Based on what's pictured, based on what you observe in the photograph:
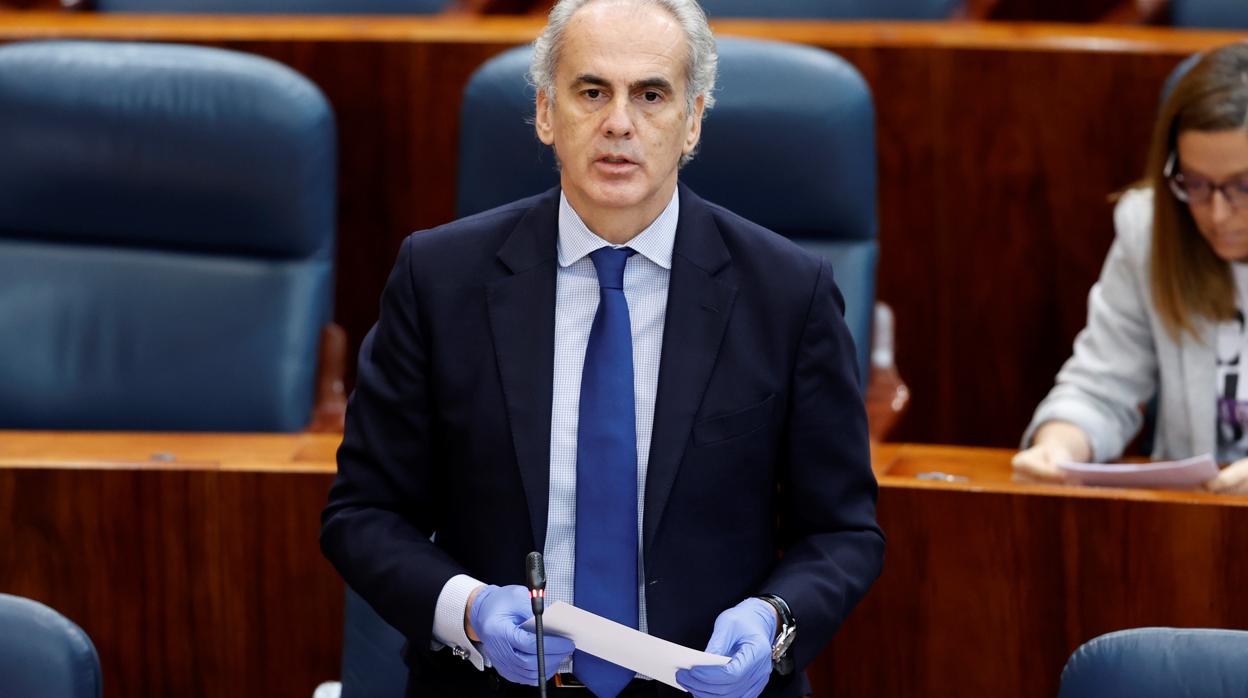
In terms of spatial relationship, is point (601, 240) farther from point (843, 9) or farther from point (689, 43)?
point (843, 9)

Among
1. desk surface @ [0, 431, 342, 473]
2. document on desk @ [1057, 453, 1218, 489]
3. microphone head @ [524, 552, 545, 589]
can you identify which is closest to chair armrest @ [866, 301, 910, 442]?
document on desk @ [1057, 453, 1218, 489]

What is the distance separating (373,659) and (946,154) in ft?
2.69

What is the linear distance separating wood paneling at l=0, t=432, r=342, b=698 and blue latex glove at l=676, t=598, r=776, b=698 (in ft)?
1.28

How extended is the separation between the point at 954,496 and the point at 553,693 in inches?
12.8

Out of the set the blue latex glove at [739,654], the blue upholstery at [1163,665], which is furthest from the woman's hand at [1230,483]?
the blue latex glove at [739,654]

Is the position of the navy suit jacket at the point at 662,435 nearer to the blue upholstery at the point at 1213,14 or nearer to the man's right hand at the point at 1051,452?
the man's right hand at the point at 1051,452

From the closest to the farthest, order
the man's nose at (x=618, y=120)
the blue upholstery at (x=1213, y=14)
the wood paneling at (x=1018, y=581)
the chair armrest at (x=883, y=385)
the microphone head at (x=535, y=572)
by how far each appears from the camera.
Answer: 1. the microphone head at (x=535, y=572)
2. the man's nose at (x=618, y=120)
3. the wood paneling at (x=1018, y=581)
4. the chair armrest at (x=883, y=385)
5. the blue upholstery at (x=1213, y=14)

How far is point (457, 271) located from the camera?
963 millimetres

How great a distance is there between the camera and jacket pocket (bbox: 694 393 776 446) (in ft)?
3.06

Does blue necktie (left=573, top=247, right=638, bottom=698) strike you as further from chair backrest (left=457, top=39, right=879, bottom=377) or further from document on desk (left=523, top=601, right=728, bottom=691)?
chair backrest (left=457, top=39, right=879, bottom=377)

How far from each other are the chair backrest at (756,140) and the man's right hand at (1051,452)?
0.19m

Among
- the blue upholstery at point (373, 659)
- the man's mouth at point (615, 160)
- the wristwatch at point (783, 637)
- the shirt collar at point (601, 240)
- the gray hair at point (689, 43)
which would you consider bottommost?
the blue upholstery at point (373, 659)

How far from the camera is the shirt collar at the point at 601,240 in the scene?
37.6 inches

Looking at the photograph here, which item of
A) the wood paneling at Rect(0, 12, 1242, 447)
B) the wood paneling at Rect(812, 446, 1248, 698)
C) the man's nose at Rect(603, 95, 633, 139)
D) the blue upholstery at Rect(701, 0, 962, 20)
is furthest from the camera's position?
the blue upholstery at Rect(701, 0, 962, 20)
